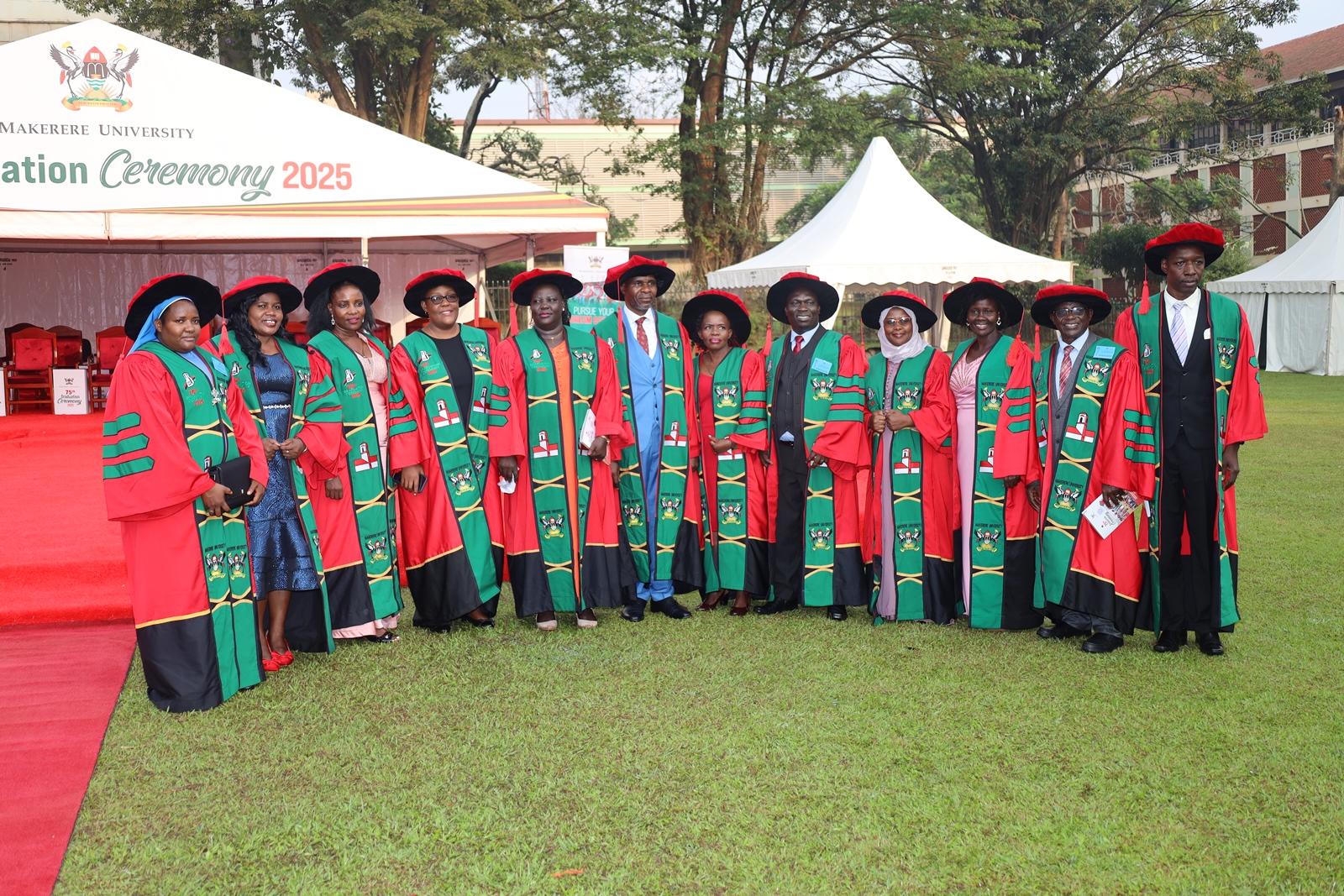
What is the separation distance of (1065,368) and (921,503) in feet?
3.04

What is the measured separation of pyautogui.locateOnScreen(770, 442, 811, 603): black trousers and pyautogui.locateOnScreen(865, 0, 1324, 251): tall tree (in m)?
18.7

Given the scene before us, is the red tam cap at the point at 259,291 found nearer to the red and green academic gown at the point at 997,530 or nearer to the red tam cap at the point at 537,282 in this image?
the red tam cap at the point at 537,282

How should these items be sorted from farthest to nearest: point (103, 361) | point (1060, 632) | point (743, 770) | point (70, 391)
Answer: point (103, 361) → point (70, 391) → point (1060, 632) → point (743, 770)

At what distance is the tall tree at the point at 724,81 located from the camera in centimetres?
1923

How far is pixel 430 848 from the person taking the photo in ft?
10.2

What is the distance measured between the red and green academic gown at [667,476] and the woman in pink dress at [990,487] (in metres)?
1.35

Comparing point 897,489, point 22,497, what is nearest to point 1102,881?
point 897,489

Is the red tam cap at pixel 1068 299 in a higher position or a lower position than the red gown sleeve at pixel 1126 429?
higher

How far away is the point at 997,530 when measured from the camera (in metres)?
5.14

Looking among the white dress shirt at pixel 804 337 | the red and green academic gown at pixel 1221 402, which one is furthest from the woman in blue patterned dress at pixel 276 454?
the red and green academic gown at pixel 1221 402

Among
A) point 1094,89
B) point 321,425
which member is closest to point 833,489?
point 321,425

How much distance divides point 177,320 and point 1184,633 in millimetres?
4411

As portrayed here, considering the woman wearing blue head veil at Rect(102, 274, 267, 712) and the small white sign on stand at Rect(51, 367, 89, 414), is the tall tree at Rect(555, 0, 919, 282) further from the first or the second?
the woman wearing blue head veil at Rect(102, 274, 267, 712)

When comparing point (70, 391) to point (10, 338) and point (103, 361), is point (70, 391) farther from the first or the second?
point (10, 338)
